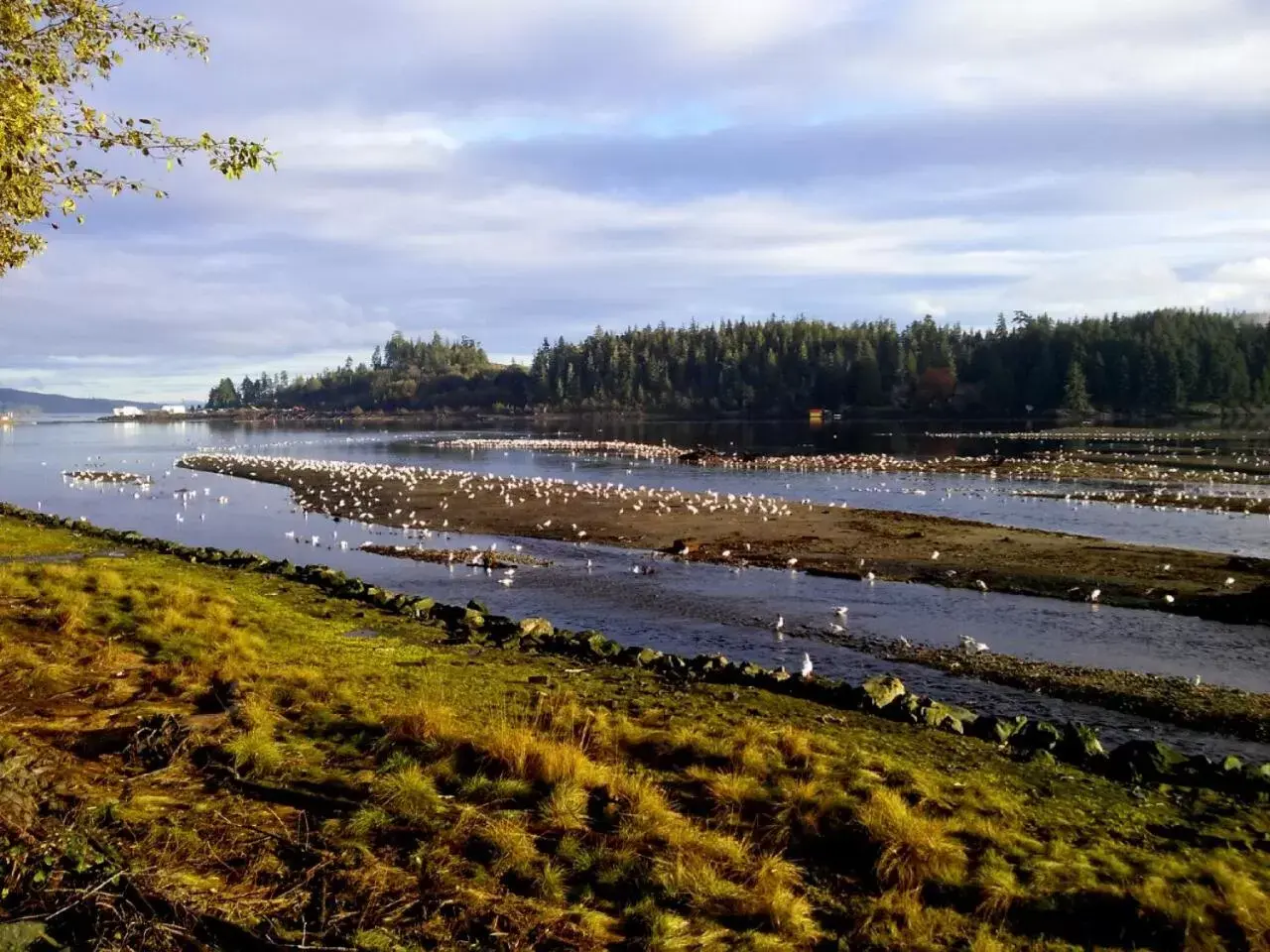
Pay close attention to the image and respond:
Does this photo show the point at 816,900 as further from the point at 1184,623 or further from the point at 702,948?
the point at 1184,623

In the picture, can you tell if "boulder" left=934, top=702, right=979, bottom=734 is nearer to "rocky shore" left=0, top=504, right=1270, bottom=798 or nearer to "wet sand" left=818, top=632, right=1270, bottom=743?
"rocky shore" left=0, top=504, right=1270, bottom=798

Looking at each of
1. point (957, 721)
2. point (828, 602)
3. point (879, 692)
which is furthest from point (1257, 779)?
point (828, 602)

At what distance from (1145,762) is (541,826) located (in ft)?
25.0

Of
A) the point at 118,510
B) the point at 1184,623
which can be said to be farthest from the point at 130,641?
the point at 118,510

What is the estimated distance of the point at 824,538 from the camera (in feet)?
106

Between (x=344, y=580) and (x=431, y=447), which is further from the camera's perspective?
(x=431, y=447)

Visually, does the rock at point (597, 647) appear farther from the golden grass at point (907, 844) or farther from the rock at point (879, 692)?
the golden grass at point (907, 844)

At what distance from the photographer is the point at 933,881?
7168mm

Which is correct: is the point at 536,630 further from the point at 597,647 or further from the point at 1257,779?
the point at 1257,779

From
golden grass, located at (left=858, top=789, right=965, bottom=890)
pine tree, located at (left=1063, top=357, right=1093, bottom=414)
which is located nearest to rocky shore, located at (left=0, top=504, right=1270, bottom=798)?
golden grass, located at (left=858, top=789, right=965, bottom=890)

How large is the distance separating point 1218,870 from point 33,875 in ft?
30.4

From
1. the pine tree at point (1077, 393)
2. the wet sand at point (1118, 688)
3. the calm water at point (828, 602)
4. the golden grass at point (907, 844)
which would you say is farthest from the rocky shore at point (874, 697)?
the pine tree at point (1077, 393)

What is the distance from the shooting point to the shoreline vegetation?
77.4ft

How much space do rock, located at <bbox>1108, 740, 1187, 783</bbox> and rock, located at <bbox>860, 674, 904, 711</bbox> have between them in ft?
9.50
